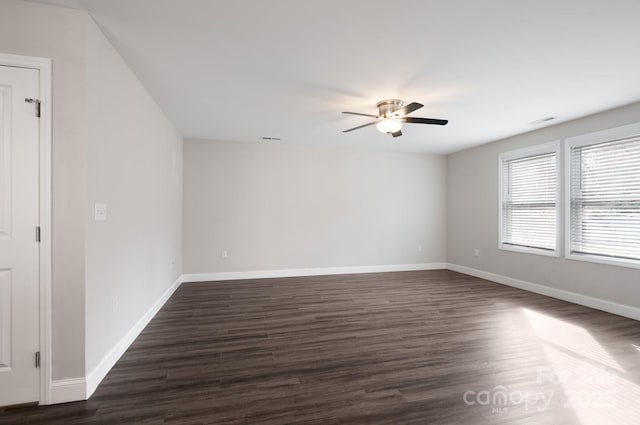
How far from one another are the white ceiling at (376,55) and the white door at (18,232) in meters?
0.72

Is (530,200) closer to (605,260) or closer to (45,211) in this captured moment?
(605,260)

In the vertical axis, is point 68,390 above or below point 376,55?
below

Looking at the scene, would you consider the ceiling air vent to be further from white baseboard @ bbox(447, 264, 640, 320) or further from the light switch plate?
the light switch plate

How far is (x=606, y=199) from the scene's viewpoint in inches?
141

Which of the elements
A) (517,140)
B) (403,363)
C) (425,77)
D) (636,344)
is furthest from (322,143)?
(636,344)

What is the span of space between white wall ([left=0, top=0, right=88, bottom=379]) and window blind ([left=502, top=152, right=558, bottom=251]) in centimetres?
574

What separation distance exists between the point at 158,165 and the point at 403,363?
3537mm

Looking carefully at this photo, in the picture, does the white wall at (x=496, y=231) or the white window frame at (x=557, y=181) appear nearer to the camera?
the white wall at (x=496, y=231)

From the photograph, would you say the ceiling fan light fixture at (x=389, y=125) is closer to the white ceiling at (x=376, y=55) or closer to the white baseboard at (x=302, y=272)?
the white ceiling at (x=376, y=55)

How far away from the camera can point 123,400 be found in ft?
5.89

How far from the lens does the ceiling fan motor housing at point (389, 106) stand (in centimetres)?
315

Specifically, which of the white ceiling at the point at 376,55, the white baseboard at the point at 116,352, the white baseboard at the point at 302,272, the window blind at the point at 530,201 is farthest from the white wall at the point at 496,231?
the white baseboard at the point at 116,352

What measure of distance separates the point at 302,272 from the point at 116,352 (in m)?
3.46

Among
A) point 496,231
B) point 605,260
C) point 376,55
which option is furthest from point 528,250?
point 376,55
